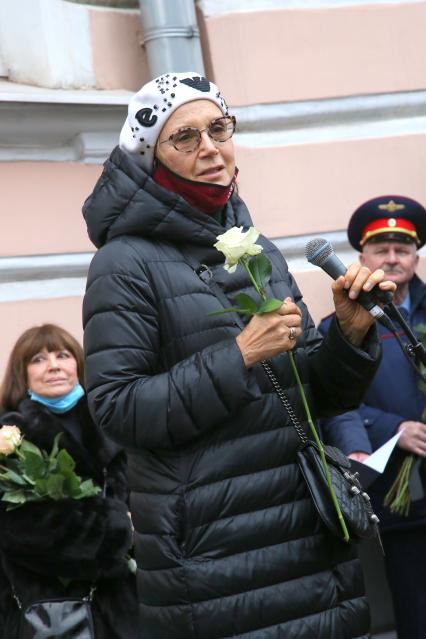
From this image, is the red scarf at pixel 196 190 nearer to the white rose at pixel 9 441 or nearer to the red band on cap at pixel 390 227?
the white rose at pixel 9 441

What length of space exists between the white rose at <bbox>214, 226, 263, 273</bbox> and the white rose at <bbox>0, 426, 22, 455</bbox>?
Result: 158 cm

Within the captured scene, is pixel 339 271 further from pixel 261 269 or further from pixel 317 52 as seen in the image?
pixel 317 52

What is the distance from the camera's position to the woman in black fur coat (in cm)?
436

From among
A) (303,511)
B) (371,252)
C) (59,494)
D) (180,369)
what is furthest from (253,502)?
(371,252)

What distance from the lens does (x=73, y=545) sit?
4.35 meters

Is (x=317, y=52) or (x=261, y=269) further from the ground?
(x=317, y=52)

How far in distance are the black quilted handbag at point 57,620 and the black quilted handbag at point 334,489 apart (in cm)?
144

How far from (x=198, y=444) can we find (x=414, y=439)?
5.66 feet

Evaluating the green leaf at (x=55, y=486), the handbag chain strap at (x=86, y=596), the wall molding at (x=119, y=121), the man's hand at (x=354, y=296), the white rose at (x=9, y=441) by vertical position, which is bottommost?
the handbag chain strap at (x=86, y=596)

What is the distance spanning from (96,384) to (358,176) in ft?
8.79

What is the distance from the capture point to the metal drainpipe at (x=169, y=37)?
523cm

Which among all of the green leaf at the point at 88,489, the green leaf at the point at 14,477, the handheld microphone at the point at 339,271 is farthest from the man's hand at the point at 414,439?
the handheld microphone at the point at 339,271

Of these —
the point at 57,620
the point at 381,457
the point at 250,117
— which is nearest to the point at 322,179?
the point at 250,117

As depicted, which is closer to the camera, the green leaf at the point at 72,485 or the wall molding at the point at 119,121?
the green leaf at the point at 72,485
